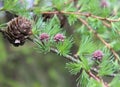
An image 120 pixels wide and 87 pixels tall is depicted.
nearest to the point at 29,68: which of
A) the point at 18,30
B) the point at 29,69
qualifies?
the point at 29,69

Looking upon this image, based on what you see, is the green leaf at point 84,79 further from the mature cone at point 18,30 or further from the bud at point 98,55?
the mature cone at point 18,30

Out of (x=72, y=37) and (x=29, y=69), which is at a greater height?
(x=29, y=69)

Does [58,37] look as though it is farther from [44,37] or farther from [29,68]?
[29,68]

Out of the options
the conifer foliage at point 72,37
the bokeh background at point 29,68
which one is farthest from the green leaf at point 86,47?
the bokeh background at point 29,68

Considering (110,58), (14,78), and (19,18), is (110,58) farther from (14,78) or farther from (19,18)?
(14,78)

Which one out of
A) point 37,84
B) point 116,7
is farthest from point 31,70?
point 116,7

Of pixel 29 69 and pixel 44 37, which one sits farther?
pixel 29 69

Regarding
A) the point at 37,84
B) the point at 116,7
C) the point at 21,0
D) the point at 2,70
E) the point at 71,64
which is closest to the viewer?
the point at 71,64
